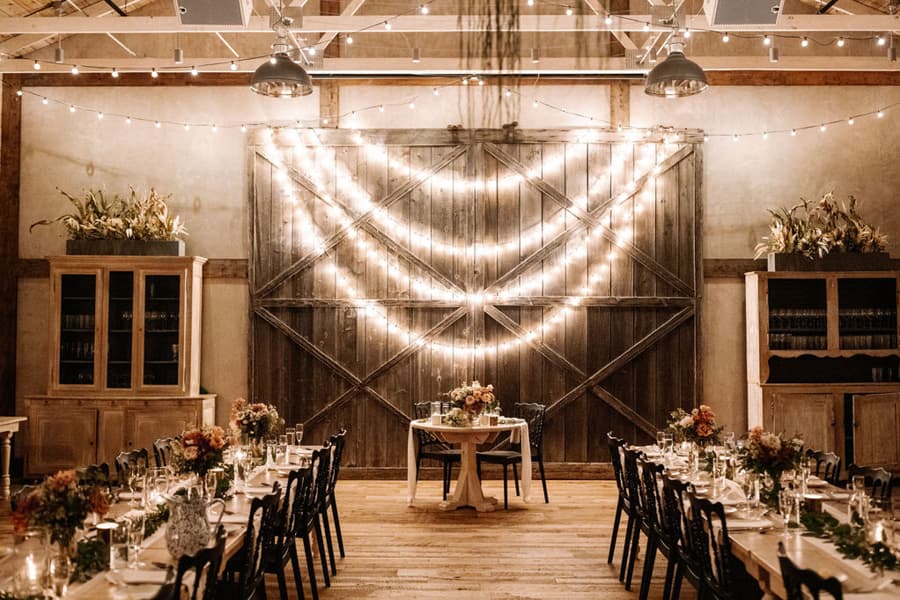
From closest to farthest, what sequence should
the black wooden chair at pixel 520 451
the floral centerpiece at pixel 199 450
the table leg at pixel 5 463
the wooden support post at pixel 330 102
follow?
the floral centerpiece at pixel 199 450, the black wooden chair at pixel 520 451, the table leg at pixel 5 463, the wooden support post at pixel 330 102

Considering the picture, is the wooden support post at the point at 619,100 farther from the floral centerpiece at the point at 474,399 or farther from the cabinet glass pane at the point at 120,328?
the cabinet glass pane at the point at 120,328

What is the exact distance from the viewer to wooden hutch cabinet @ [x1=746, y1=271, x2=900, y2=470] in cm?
874

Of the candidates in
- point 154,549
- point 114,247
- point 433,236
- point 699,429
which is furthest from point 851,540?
point 114,247

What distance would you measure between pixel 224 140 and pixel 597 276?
4.22 meters

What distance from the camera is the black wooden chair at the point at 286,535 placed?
440cm

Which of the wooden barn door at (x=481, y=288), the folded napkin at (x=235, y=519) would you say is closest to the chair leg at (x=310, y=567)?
the folded napkin at (x=235, y=519)

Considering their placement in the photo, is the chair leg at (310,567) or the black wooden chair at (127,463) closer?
the black wooden chair at (127,463)

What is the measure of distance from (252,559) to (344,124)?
656 centimetres

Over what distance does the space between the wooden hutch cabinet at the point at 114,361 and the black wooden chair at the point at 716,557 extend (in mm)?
6068

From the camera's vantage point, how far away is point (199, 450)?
421cm

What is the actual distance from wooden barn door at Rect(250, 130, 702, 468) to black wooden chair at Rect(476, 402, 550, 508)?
0.98 ft

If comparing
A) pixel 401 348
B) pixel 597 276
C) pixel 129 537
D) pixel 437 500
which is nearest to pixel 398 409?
pixel 401 348

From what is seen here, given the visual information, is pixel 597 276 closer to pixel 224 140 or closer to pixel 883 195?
pixel 883 195

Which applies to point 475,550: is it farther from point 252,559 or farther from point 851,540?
point 851,540
